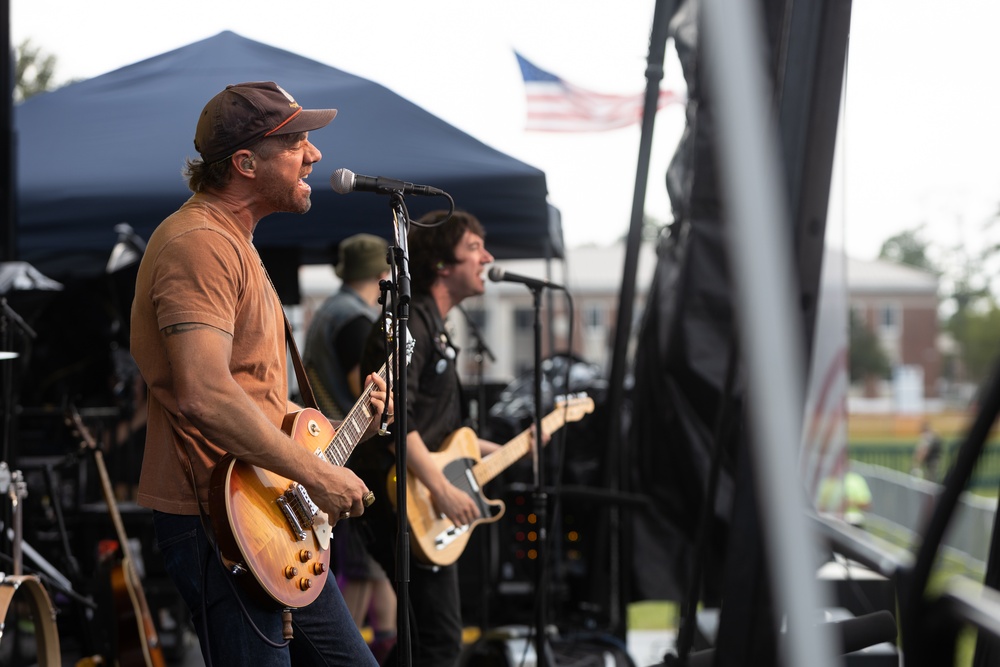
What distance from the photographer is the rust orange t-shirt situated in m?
2.50

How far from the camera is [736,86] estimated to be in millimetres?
A: 1301

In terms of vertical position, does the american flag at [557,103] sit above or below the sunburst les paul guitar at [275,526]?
above

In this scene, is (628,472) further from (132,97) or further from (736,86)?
(736,86)

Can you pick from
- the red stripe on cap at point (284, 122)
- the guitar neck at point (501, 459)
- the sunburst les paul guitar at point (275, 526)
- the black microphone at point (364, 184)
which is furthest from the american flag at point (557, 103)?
the sunburst les paul guitar at point (275, 526)

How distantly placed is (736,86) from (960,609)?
72 centimetres

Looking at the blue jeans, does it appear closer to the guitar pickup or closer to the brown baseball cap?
the brown baseball cap

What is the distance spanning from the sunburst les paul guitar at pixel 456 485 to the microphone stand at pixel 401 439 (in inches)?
35.8

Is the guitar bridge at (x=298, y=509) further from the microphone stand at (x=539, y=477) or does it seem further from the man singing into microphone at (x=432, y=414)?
the microphone stand at (x=539, y=477)

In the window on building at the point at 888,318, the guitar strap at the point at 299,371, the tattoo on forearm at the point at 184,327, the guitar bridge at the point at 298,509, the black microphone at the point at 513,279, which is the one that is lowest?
the window on building at the point at 888,318

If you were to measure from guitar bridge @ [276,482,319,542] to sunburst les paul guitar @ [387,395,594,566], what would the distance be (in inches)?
44.9

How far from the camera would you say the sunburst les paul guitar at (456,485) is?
13.3 feet

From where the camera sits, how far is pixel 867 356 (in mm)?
76875

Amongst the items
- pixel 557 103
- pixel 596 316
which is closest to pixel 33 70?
pixel 557 103

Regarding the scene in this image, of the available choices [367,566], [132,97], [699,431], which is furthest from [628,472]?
[132,97]
